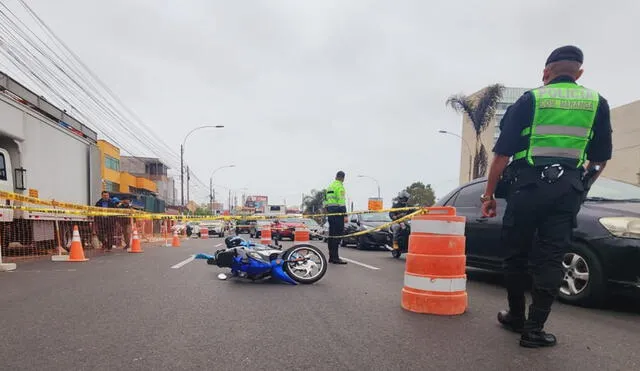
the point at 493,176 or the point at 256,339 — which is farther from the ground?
the point at 493,176

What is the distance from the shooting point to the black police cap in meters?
3.23

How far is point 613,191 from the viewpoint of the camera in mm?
5426

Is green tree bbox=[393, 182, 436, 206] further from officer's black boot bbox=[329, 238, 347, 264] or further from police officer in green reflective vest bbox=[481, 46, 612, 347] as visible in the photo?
police officer in green reflective vest bbox=[481, 46, 612, 347]

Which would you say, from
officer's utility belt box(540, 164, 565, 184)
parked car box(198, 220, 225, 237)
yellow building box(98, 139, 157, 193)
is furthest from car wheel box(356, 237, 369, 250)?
yellow building box(98, 139, 157, 193)

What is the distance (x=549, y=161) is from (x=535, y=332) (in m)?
1.22

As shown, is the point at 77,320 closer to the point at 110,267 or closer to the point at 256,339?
the point at 256,339

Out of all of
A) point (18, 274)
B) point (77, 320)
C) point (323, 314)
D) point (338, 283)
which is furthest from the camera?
point (18, 274)

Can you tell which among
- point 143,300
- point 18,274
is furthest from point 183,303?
point 18,274

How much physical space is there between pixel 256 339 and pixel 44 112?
9.26m

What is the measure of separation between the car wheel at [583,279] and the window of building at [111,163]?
4513cm

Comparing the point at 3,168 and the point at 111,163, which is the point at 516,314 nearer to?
the point at 3,168

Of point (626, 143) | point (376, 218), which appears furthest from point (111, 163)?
point (626, 143)

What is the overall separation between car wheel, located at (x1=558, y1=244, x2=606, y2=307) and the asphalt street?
0.15 meters

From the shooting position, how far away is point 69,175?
36.9 feet
